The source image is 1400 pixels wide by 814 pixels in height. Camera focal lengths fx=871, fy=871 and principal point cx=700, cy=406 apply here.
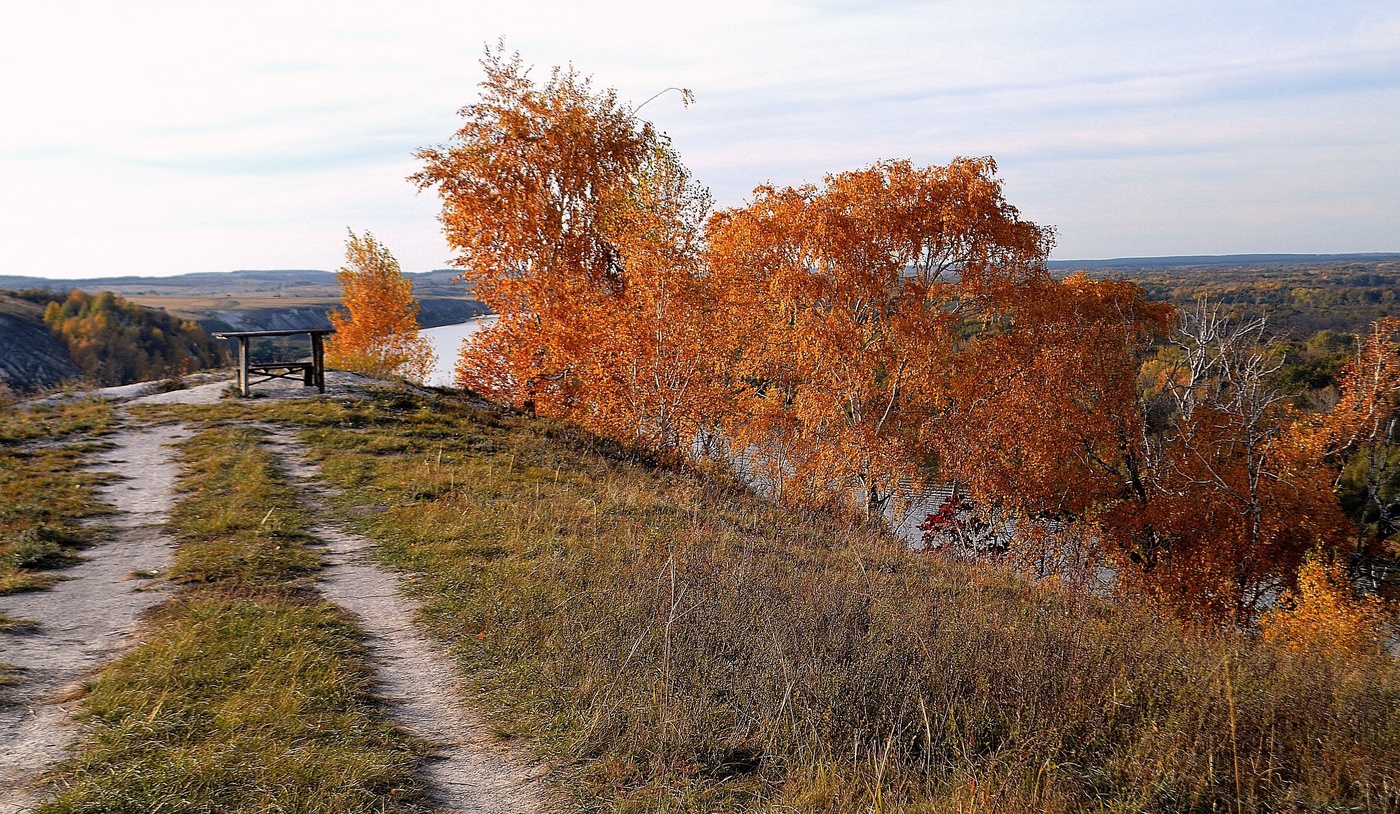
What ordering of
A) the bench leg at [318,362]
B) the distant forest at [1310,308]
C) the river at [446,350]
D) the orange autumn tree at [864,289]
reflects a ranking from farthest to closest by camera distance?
the distant forest at [1310,308] < the orange autumn tree at [864,289] < the river at [446,350] < the bench leg at [318,362]

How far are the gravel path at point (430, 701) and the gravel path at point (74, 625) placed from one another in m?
1.44

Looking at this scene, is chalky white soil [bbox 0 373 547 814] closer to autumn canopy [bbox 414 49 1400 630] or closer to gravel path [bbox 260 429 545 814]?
gravel path [bbox 260 429 545 814]

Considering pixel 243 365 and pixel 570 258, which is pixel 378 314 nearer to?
pixel 570 258

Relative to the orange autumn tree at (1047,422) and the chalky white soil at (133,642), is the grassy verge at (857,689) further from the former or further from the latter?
the orange autumn tree at (1047,422)

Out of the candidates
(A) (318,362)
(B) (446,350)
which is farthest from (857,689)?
(B) (446,350)

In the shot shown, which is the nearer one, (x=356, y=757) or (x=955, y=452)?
(x=356, y=757)

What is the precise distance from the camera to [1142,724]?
470cm

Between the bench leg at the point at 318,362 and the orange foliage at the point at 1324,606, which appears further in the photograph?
the orange foliage at the point at 1324,606

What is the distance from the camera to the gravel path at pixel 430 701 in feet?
13.8

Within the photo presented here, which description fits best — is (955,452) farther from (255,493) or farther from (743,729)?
(743,729)

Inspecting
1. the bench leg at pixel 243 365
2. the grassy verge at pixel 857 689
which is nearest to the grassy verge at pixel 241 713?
the grassy verge at pixel 857 689

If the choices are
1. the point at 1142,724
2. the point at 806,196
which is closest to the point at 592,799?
the point at 1142,724

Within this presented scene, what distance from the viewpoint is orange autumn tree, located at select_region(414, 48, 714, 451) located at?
70.2ft

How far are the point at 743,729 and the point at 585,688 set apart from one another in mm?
1041
